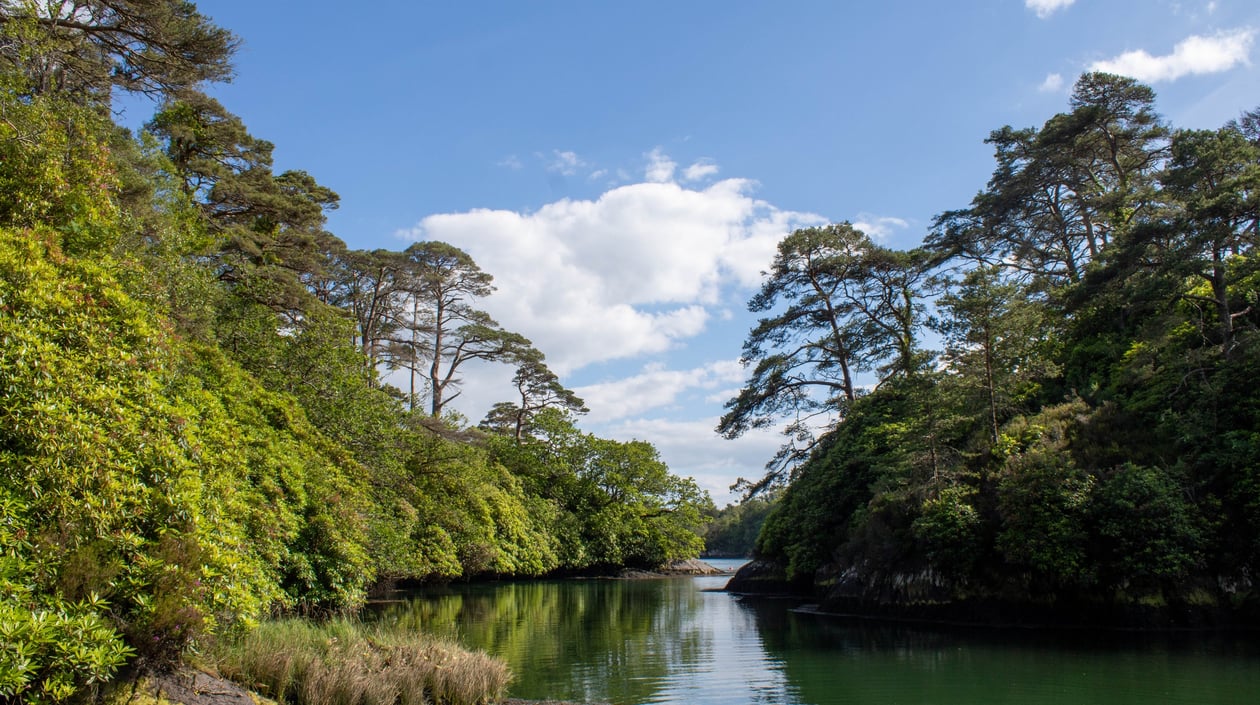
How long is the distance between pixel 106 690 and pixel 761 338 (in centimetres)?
3073

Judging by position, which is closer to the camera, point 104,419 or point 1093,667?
point 104,419

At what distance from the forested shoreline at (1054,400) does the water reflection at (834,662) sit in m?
2.04

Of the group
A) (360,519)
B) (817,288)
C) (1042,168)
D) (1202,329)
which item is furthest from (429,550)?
(1042,168)

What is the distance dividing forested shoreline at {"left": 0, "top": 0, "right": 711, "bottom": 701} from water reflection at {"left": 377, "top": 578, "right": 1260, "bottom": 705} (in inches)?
165

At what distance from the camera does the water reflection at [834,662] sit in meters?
11.4

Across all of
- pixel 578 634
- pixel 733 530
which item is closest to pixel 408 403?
pixel 578 634

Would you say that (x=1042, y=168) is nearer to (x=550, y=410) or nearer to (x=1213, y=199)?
(x=1213, y=199)

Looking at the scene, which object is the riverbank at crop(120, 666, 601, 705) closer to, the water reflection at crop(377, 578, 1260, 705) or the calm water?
the calm water

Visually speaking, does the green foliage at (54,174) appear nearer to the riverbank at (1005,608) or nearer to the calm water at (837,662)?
the calm water at (837,662)

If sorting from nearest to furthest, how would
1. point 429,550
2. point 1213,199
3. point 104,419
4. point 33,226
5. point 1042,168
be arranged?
point 104,419, point 33,226, point 1213,199, point 429,550, point 1042,168

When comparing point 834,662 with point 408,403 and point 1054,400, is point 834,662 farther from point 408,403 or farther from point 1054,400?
point 408,403

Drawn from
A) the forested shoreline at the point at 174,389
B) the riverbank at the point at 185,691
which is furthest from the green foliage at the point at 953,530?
the riverbank at the point at 185,691

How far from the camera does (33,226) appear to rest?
10.7 m

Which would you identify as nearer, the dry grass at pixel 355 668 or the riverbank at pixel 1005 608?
the dry grass at pixel 355 668
